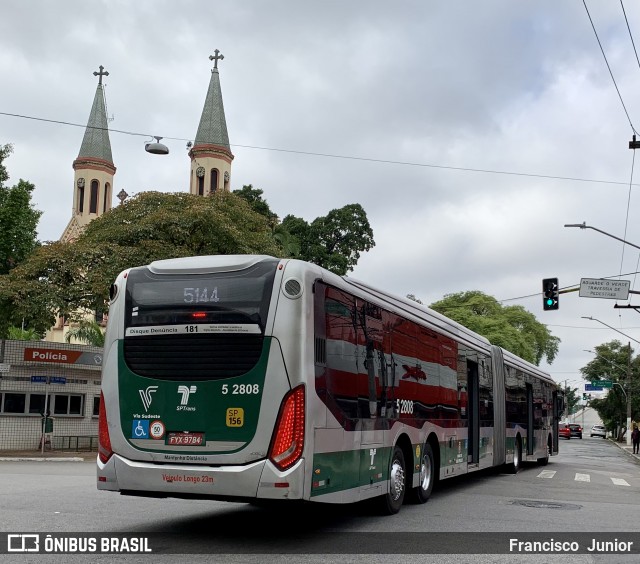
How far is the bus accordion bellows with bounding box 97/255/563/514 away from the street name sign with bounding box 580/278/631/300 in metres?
19.1

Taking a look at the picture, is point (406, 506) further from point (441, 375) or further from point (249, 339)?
point (249, 339)

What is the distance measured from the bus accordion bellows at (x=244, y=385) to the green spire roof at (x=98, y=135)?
254 feet

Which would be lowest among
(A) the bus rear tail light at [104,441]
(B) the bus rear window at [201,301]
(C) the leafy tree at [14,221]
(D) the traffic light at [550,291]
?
(A) the bus rear tail light at [104,441]

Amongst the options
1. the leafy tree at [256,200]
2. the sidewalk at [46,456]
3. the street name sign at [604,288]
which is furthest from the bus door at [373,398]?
the leafy tree at [256,200]

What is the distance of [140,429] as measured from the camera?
9281 mm

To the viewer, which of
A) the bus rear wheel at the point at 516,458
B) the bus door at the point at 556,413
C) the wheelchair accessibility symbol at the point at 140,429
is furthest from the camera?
the bus door at the point at 556,413

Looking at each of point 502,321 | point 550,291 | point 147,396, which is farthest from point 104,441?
point 502,321

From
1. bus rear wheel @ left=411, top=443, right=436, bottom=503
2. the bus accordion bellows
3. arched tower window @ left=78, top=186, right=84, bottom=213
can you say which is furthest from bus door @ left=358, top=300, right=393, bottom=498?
arched tower window @ left=78, top=186, right=84, bottom=213

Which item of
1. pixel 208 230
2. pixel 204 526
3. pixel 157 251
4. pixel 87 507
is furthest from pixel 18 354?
pixel 204 526

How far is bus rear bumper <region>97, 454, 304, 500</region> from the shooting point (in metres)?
8.54

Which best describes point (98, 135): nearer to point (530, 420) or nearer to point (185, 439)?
point (530, 420)

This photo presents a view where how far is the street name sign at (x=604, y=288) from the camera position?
28.1m

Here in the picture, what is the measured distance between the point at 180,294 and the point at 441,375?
6279 mm

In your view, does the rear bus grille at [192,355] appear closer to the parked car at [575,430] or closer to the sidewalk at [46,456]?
the sidewalk at [46,456]
